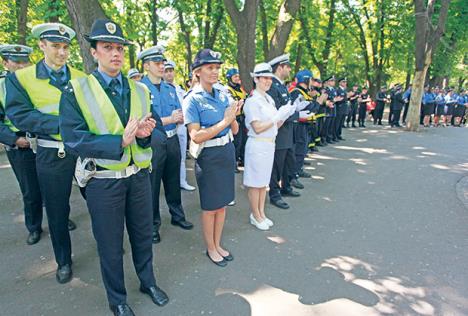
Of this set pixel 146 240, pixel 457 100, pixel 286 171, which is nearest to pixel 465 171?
pixel 286 171

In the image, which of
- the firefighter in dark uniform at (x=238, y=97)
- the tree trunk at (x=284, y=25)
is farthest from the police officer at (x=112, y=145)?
the tree trunk at (x=284, y=25)

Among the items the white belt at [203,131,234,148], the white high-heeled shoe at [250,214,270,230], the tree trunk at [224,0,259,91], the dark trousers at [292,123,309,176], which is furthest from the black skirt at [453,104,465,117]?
the white belt at [203,131,234,148]

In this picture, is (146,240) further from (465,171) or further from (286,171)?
(465,171)

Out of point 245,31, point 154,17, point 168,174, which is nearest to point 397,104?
point 245,31

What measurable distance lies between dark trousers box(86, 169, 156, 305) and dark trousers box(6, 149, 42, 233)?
76.3 inches

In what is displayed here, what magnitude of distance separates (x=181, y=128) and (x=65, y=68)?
278cm

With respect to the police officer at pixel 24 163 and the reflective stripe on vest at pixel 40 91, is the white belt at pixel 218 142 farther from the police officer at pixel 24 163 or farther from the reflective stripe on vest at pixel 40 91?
the police officer at pixel 24 163

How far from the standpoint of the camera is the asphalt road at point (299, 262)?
3004mm

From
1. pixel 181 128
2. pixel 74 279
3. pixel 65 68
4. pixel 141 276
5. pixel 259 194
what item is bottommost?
pixel 74 279

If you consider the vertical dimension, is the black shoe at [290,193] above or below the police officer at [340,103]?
below

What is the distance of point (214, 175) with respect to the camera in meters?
3.51

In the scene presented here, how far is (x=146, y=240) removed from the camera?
2.92 meters

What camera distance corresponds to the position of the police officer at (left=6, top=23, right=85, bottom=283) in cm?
315

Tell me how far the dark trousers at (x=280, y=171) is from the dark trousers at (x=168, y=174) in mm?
1670
